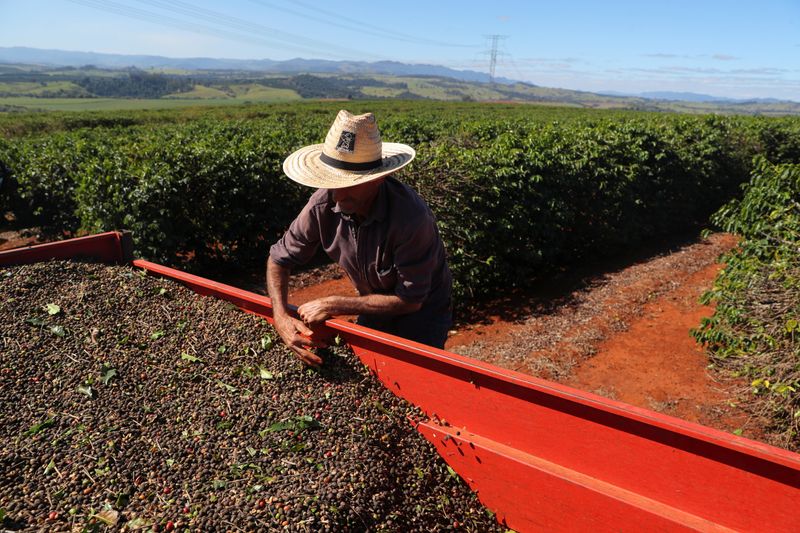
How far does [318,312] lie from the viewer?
97.7 inches

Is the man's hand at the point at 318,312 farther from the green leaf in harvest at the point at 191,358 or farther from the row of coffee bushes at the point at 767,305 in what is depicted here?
the row of coffee bushes at the point at 767,305

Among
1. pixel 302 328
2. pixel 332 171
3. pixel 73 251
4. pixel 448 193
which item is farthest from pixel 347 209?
pixel 448 193

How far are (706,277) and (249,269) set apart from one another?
7.66 meters

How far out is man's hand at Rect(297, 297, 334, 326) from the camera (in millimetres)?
2479

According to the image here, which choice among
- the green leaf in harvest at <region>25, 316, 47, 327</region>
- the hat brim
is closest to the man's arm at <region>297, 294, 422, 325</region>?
the hat brim

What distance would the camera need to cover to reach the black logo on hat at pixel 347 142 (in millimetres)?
2377

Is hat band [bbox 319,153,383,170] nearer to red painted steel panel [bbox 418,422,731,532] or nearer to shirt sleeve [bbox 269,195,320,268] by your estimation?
shirt sleeve [bbox 269,195,320,268]

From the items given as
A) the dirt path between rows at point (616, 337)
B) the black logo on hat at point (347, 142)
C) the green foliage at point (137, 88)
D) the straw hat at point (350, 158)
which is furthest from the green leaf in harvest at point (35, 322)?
the green foliage at point (137, 88)

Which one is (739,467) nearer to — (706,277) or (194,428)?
(194,428)

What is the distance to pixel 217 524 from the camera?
1.80 m

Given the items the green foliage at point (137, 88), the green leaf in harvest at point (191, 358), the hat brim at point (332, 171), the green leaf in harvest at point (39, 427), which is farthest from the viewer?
the green foliage at point (137, 88)

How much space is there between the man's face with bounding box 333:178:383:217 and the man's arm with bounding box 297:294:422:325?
450mm

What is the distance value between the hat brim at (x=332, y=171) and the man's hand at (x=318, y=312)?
578mm

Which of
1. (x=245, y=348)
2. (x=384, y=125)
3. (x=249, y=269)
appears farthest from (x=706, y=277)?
(x=384, y=125)
